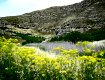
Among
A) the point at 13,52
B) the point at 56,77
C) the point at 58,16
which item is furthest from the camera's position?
the point at 58,16

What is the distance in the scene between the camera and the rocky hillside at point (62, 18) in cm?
6531

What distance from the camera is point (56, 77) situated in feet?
38.9

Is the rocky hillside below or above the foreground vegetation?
below

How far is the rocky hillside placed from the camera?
65312 millimetres

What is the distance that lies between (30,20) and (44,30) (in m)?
15.7

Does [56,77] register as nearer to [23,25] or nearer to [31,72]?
[31,72]

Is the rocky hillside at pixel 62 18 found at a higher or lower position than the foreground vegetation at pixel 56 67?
lower

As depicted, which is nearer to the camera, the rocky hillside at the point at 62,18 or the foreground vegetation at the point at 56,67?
the foreground vegetation at the point at 56,67

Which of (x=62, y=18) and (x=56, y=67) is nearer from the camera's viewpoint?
(x=56, y=67)

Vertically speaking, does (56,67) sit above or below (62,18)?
above

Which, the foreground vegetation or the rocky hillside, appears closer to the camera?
the foreground vegetation

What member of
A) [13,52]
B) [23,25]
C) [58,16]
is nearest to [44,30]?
[23,25]

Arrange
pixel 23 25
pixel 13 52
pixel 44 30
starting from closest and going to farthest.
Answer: pixel 13 52, pixel 44 30, pixel 23 25

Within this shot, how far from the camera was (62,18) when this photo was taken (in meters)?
86.3
